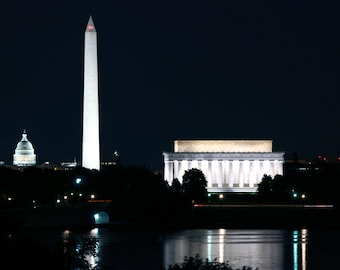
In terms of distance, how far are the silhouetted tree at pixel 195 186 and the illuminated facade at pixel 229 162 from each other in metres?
20.5

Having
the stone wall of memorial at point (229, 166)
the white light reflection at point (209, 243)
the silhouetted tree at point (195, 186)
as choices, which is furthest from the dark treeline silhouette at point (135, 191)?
the stone wall of memorial at point (229, 166)

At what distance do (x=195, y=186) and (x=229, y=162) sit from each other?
3665 cm

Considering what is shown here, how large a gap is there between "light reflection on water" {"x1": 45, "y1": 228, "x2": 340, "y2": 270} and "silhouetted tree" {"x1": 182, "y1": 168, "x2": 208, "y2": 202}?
1430 inches

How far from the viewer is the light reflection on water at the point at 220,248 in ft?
220

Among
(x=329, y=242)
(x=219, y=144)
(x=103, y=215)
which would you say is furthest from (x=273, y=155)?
(x=329, y=242)

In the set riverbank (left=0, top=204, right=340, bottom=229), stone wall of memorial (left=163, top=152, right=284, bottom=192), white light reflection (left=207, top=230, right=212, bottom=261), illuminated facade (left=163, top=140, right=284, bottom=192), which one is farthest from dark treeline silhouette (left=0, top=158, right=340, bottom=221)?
illuminated facade (left=163, top=140, right=284, bottom=192)

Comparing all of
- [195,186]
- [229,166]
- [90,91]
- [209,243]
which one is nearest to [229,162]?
[229,166]

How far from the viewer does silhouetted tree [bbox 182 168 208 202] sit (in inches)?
5354

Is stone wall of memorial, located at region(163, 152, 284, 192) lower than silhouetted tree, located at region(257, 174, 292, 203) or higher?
higher

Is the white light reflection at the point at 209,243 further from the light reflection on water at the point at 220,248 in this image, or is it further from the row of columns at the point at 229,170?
the row of columns at the point at 229,170

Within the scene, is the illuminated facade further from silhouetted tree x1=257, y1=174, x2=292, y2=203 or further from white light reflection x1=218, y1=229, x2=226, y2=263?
white light reflection x1=218, y1=229, x2=226, y2=263

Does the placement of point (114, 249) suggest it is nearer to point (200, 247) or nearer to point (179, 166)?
point (200, 247)

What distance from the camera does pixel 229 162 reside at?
A: 17888 cm

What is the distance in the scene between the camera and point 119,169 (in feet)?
507
